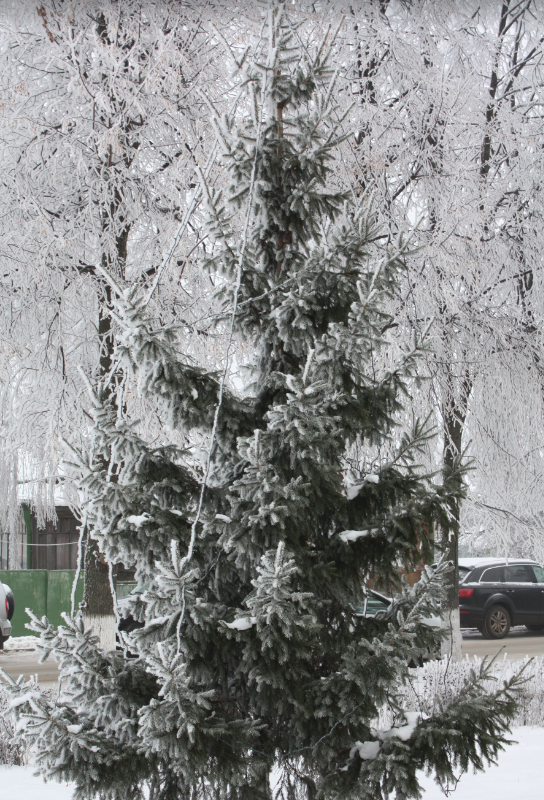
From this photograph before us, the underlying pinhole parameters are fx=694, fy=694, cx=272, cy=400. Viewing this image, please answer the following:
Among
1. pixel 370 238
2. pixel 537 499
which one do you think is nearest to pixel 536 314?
pixel 537 499

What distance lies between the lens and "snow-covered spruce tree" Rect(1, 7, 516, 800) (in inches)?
96.9

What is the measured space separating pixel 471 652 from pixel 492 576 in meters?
3.19

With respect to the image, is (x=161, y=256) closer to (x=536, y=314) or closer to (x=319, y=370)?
(x=319, y=370)

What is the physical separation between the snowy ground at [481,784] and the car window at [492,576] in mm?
8742

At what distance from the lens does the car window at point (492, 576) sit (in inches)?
556

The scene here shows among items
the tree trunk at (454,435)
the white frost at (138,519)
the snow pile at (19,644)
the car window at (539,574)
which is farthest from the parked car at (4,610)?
the car window at (539,574)

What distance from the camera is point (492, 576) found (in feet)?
46.7

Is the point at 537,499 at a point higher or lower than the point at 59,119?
lower

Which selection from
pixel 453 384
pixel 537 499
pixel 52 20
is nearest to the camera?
pixel 52 20

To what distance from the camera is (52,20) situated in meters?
5.57

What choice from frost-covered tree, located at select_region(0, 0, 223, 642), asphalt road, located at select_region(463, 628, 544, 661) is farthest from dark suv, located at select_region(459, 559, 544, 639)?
frost-covered tree, located at select_region(0, 0, 223, 642)

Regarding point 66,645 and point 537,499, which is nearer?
point 66,645

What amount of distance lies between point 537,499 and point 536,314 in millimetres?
2155

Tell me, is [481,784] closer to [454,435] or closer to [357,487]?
[357,487]
